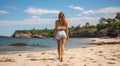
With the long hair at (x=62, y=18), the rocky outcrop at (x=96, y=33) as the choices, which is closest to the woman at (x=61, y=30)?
the long hair at (x=62, y=18)

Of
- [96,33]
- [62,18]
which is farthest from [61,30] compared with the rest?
[96,33]

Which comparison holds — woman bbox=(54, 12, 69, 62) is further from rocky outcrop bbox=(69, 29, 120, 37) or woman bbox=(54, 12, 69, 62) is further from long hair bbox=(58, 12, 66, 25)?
rocky outcrop bbox=(69, 29, 120, 37)

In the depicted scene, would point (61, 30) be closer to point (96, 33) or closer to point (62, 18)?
point (62, 18)

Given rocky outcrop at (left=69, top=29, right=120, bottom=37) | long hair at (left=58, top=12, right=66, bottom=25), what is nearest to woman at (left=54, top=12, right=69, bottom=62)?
long hair at (left=58, top=12, right=66, bottom=25)

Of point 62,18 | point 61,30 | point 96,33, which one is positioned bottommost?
point 96,33

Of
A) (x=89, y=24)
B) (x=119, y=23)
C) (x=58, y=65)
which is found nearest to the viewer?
(x=58, y=65)

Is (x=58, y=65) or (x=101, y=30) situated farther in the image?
(x=101, y=30)

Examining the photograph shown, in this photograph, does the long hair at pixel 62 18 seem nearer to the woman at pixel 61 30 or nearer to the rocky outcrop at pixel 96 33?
the woman at pixel 61 30

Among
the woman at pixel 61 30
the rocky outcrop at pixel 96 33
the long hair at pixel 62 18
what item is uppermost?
the long hair at pixel 62 18

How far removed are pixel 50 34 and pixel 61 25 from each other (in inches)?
7358

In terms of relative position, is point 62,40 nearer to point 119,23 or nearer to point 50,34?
point 119,23

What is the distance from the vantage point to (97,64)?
8.04 m

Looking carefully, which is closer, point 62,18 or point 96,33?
point 62,18

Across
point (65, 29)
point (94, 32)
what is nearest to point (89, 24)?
point (94, 32)
